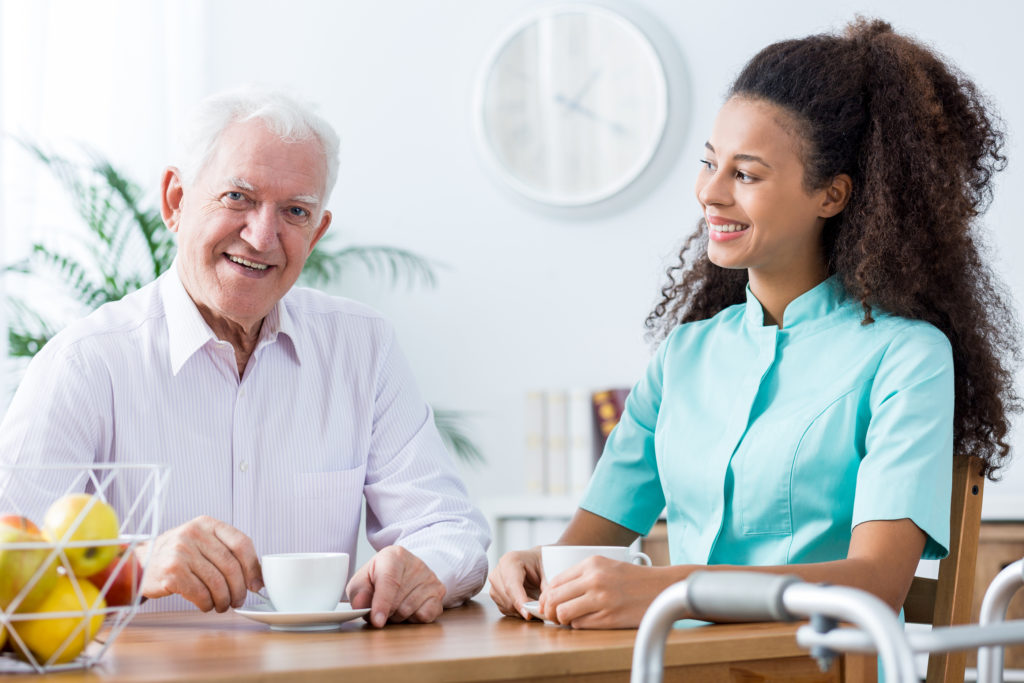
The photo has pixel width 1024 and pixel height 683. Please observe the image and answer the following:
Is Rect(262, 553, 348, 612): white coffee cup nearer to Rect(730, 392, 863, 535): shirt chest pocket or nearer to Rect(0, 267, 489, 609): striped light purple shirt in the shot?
Rect(0, 267, 489, 609): striped light purple shirt

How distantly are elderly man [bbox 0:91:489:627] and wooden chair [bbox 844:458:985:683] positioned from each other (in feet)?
1.85

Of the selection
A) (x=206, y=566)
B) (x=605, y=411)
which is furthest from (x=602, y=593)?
(x=605, y=411)

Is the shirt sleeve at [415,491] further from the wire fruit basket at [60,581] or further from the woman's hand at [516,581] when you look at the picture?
the wire fruit basket at [60,581]

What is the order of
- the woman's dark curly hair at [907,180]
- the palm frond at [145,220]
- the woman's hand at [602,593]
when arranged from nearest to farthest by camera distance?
the woman's hand at [602,593], the woman's dark curly hair at [907,180], the palm frond at [145,220]

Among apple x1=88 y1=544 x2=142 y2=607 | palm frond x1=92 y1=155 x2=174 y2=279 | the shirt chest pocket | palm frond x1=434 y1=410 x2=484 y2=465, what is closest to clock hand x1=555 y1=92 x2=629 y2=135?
palm frond x1=434 y1=410 x2=484 y2=465

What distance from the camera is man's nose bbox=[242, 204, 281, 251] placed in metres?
1.64

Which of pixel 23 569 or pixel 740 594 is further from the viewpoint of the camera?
pixel 23 569

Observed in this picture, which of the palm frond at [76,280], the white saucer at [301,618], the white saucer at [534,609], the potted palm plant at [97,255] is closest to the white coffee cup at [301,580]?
the white saucer at [301,618]

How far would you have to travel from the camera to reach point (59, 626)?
0.87 m

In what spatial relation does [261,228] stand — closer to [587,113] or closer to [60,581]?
[60,581]

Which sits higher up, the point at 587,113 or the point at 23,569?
the point at 587,113

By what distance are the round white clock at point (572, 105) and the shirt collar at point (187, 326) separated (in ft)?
6.92

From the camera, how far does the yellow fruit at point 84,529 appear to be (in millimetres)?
862

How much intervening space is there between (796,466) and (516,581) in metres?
0.39
